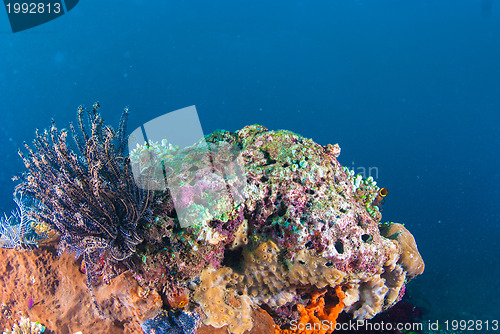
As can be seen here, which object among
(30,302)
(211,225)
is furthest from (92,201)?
(30,302)

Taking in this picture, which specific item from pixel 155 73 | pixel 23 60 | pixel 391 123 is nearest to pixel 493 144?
pixel 391 123

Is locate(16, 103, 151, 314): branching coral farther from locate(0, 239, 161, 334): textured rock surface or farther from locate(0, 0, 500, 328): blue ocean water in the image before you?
locate(0, 0, 500, 328): blue ocean water

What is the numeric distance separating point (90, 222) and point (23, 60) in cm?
7338

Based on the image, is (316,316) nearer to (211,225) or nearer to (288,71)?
(211,225)

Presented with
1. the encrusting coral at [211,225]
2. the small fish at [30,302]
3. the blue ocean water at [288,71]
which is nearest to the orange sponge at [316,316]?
the encrusting coral at [211,225]

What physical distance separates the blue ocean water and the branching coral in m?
41.1

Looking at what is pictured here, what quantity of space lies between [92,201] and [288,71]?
6663cm

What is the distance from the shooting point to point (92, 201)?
2.80m

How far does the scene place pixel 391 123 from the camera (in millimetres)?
52844

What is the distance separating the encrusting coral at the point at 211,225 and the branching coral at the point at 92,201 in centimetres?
1

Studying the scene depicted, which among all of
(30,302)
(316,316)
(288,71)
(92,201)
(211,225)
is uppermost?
(288,71)

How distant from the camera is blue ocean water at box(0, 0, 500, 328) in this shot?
48969mm

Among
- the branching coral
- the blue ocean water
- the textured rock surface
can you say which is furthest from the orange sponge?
the blue ocean water

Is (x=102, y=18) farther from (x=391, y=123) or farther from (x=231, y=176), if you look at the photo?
(x=231, y=176)
